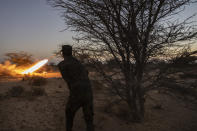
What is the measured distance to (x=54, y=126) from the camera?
5.06 m

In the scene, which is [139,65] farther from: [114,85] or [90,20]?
[90,20]

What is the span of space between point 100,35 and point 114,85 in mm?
1648

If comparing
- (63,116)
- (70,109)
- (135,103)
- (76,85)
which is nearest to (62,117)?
(63,116)

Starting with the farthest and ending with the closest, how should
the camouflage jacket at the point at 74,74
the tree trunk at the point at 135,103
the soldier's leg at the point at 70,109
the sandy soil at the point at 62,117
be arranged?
the tree trunk at the point at 135,103, the sandy soil at the point at 62,117, the soldier's leg at the point at 70,109, the camouflage jacket at the point at 74,74

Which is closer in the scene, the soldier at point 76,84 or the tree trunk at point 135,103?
the soldier at point 76,84

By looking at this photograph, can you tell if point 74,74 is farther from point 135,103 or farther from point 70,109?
point 135,103

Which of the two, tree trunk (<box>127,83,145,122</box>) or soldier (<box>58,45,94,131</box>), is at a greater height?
soldier (<box>58,45,94,131</box>)

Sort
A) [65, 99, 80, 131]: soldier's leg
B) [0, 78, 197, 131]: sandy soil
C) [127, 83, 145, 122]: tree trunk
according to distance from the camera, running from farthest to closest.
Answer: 1. [127, 83, 145, 122]: tree trunk
2. [0, 78, 197, 131]: sandy soil
3. [65, 99, 80, 131]: soldier's leg

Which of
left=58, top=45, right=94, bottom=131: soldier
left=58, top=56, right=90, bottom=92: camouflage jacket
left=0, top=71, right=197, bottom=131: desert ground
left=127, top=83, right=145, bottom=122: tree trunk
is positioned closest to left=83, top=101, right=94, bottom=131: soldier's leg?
left=58, top=45, right=94, bottom=131: soldier

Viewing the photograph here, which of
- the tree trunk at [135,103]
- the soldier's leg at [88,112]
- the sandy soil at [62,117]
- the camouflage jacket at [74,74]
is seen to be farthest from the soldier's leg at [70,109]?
the tree trunk at [135,103]

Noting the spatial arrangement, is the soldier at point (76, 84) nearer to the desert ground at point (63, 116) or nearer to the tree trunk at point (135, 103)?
the desert ground at point (63, 116)

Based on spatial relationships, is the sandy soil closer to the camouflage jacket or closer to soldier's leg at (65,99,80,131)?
soldier's leg at (65,99,80,131)

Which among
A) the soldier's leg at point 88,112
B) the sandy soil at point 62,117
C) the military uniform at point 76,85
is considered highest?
the military uniform at point 76,85

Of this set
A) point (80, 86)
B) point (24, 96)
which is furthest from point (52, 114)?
point (80, 86)
